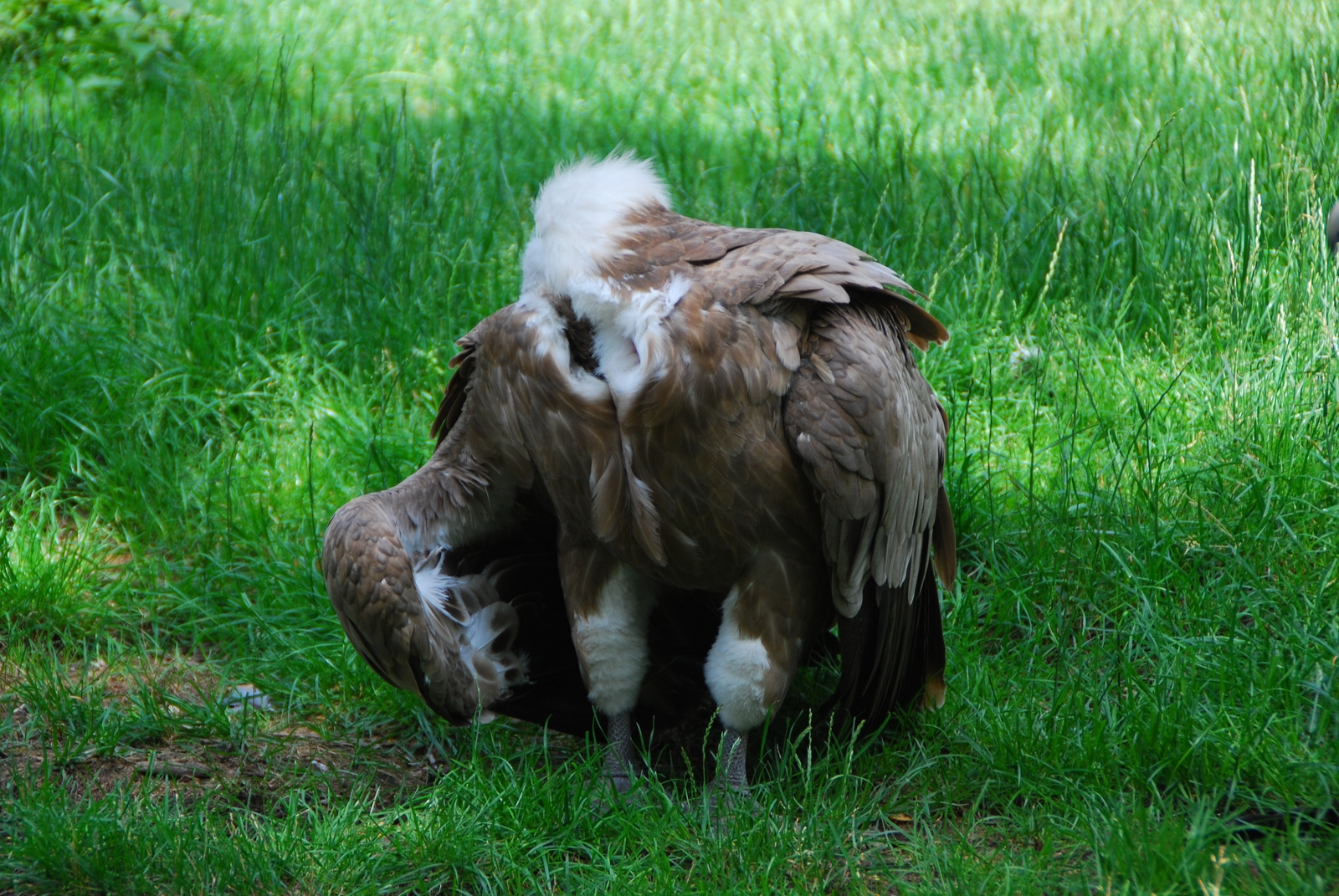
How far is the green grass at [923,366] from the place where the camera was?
8.72 ft

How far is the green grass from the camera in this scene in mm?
2658

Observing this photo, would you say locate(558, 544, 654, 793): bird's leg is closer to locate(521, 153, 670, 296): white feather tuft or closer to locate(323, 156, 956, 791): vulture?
locate(323, 156, 956, 791): vulture

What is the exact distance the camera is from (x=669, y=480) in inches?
102

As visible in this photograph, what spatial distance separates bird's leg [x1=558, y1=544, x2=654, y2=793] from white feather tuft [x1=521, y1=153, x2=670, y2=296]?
67 centimetres

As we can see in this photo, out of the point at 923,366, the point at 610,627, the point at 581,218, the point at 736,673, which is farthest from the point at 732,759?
the point at 923,366

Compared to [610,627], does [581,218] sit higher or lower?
higher

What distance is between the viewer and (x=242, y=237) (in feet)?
15.7

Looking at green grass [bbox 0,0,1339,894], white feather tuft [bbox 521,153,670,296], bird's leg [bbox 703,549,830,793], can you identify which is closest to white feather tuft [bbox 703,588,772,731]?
bird's leg [bbox 703,549,830,793]

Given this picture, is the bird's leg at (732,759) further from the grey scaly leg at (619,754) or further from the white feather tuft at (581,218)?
the white feather tuft at (581,218)

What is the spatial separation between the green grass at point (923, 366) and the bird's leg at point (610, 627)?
0.16 metres

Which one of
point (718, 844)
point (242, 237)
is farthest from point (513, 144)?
point (718, 844)

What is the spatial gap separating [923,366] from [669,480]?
6.53ft

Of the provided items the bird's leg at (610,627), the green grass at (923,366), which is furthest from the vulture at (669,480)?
the green grass at (923,366)

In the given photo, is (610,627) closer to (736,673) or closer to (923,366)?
(736,673)
